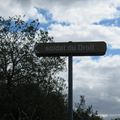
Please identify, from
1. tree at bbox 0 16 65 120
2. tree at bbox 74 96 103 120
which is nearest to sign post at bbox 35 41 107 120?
tree at bbox 0 16 65 120

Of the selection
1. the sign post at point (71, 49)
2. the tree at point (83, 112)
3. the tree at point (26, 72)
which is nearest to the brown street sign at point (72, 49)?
the sign post at point (71, 49)

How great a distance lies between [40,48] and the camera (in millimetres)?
15672

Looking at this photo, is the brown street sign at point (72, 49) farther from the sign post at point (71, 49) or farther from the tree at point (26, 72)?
the tree at point (26, 72)

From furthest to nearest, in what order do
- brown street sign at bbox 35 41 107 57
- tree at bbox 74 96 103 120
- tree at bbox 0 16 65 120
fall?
tree at bbox 74 96 103 120 → tree at bbox 0 16 65 120 → brown street sign at bbox 35 41 107 57

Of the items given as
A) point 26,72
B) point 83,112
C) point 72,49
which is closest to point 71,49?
point 72,49

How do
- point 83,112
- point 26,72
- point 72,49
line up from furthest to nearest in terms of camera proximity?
1. point 83,112
2. point 26,72
3. point 72,49

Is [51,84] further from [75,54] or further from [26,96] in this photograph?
[75,54]

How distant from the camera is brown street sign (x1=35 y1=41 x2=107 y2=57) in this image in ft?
50.6

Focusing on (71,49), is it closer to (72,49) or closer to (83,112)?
(72,49)

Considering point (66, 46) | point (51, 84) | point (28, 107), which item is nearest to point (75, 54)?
point (66, 46)

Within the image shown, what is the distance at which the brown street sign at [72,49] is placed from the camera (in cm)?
1543

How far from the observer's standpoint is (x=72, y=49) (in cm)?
1559

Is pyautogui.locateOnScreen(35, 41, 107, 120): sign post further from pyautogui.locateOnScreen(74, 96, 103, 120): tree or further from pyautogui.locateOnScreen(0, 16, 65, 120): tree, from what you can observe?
pyautogui.locateOnScreen(74, 96, 103, 120): tree

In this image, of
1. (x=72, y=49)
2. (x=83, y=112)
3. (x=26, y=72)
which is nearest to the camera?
(x=72, y=49)
